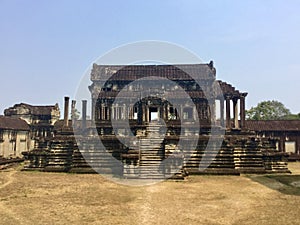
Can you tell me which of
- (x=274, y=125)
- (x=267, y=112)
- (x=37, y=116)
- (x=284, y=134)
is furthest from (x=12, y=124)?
(x=267, y=112)

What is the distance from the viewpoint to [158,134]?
20.9 metres

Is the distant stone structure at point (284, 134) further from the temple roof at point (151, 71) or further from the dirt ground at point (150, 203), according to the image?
the dirt ground at point (150, 203)

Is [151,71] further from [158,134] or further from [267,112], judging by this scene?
[267,112]

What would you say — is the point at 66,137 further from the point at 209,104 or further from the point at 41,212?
the point at 209,104

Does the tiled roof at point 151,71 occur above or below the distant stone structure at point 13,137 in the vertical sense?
above

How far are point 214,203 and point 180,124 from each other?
12746mm

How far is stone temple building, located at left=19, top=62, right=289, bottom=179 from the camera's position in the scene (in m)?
17.0

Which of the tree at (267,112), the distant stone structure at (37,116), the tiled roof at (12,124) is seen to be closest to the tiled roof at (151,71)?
the tiled roof at (12,124)

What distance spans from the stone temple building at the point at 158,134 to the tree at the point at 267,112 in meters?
24.3

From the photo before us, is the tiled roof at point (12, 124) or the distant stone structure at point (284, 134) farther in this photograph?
the tiled roof at point (12, 124)

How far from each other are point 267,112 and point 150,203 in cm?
4901

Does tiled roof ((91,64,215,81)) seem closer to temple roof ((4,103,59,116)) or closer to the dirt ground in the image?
temple roof ((4,103,59,116))

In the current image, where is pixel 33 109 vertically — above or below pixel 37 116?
above

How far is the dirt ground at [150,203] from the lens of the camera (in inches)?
291
